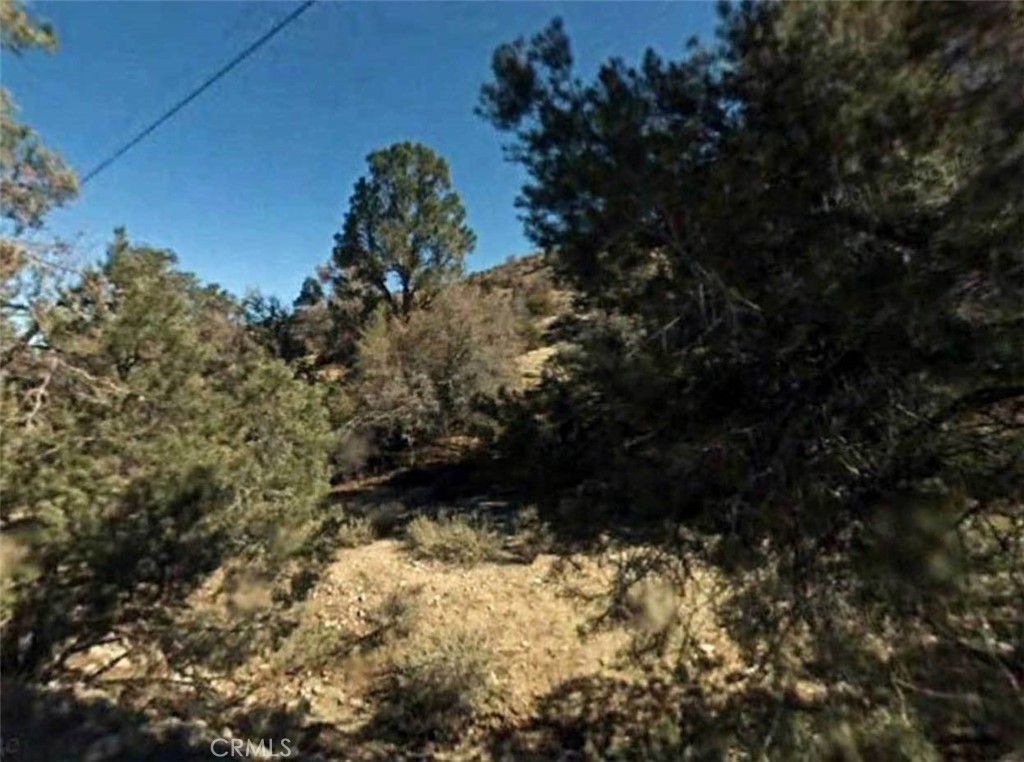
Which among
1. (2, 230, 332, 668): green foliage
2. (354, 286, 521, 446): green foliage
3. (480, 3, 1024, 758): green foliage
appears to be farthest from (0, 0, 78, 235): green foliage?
(354, 286, 521, 446): green foliage

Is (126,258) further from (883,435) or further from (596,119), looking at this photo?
(883,435)

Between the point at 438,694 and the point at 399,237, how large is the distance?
54.5ft

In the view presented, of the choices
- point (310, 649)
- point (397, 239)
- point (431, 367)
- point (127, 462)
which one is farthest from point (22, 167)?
point (397, 239)

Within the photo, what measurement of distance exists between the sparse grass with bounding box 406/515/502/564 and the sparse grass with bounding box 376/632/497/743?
3.03 metres

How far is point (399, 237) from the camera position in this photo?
832 inches

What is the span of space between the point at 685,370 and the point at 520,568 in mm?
8080

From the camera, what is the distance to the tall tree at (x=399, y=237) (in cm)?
2116

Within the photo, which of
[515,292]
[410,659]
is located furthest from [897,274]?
[515,292]

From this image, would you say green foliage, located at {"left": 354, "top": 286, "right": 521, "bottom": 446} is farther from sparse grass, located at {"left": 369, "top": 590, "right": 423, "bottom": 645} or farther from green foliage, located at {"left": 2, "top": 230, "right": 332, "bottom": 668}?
green foliage, located at {"left": 2, "top": 230, "right": 332, "bottom": 668}

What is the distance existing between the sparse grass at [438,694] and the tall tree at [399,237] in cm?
1445

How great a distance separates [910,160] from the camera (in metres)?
2.68

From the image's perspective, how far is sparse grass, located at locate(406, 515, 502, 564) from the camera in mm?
11000

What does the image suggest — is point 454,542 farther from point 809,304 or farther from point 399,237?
point 399,237

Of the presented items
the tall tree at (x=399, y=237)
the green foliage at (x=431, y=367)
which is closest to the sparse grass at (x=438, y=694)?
the green foliage at (x=431, y=367)
